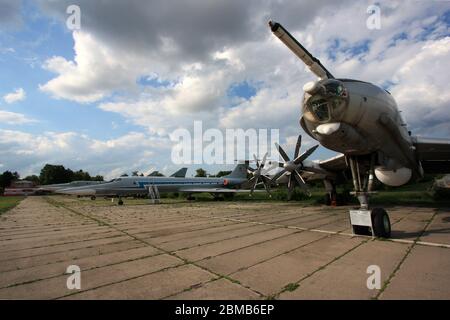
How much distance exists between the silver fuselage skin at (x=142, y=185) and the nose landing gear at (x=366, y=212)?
74.3 feet

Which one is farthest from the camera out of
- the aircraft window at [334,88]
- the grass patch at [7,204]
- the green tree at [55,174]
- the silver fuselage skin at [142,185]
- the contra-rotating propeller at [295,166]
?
the green tree at [55,174]

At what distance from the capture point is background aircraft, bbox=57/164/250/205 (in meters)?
25.1

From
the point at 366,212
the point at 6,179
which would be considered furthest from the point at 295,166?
the point at 6,179

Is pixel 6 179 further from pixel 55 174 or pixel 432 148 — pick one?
pixel 432 148

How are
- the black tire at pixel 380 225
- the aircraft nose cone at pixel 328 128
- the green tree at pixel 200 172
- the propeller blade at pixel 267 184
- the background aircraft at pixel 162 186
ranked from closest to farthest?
the aircraft nose cone at pixel 328 128, the black tire at pixel 380 225, the propeller blade at pixel 267 184, the background aircraft at pixel 162 186, the green tree at pixel 200 172

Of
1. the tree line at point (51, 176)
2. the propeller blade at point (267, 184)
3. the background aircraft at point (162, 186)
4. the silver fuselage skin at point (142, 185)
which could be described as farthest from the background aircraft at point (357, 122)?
the tree line at point (51, 176)

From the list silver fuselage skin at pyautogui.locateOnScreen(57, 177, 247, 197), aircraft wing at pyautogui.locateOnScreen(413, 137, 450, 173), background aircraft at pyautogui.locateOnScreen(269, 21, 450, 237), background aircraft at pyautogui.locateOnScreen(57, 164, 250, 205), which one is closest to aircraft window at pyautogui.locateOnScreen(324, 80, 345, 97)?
background aircraft at pyautogui.locateOnScreen(269, 21, 450, 237)

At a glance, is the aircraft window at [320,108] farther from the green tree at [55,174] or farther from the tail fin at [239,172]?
the green tree at [55,174]

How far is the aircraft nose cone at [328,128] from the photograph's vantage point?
6.38m

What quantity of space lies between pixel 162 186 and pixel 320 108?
83.3ft

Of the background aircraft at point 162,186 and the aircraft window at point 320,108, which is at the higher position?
the aircraft window at point 320,108

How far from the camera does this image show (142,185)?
2744 cm
